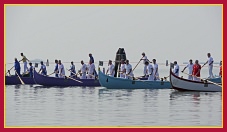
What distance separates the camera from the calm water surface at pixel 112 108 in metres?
21.6

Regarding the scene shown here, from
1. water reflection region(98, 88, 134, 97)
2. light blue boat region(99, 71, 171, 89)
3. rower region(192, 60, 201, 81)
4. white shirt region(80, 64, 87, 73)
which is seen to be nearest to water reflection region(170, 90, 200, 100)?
rower region(192, 60, 201, 81)

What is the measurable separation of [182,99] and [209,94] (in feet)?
12.0

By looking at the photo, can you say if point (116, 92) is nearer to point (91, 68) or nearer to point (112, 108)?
point (91, 68)

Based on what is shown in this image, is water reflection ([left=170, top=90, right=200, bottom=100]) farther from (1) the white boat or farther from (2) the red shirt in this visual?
(2) the red shirt

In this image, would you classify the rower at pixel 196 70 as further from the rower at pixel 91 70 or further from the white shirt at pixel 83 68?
the white shirt at pixel 83 68

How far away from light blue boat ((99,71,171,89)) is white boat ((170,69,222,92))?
8.02ft

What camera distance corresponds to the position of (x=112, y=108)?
25.9 meters

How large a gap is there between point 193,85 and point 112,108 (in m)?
10.2

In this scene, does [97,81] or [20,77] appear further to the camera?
[20,77]

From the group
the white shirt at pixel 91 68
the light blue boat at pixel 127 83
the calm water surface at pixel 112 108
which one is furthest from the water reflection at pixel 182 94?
the white shirt at pixel 91 68

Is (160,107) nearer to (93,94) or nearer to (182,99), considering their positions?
(182,99)

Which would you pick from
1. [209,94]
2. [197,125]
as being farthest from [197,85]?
[197,125]

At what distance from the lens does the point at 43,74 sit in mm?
43531

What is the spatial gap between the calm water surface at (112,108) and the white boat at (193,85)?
462mm
